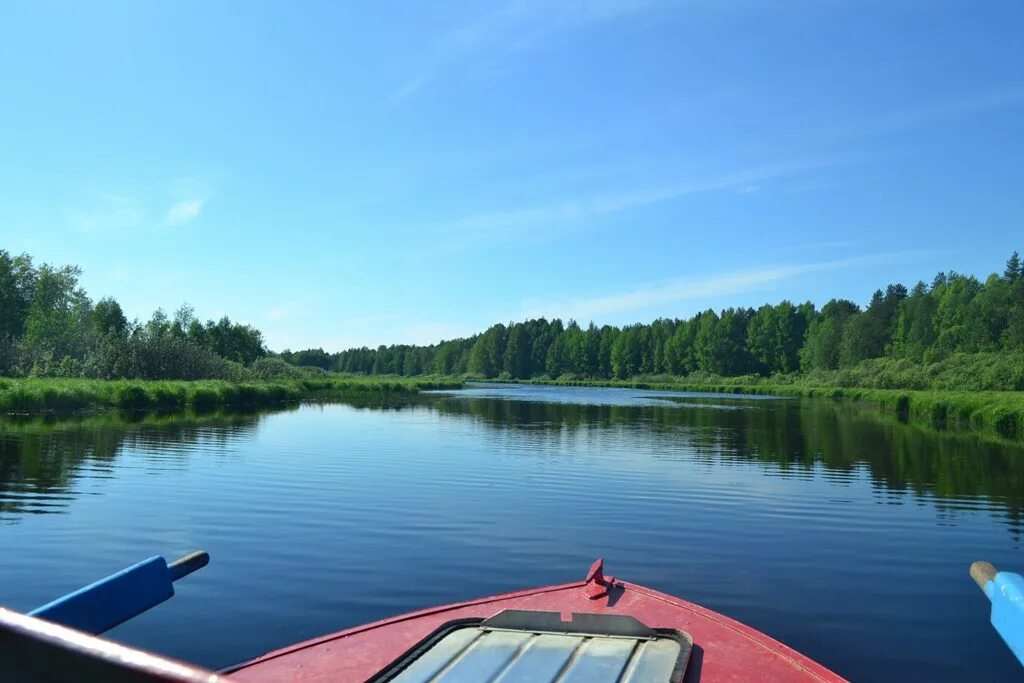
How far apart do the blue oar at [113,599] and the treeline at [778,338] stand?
78.2 meters

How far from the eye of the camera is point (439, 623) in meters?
6.08

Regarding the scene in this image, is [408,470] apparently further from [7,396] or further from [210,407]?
[210,407]

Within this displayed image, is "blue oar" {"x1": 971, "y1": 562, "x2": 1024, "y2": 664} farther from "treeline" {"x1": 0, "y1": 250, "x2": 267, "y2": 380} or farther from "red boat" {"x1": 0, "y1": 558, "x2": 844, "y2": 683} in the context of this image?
"treeline" {"x1": 0, "y1": 250, "x2": 267, "y2": 380}

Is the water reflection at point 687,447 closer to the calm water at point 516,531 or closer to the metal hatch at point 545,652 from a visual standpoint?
the calm water at point 516,531

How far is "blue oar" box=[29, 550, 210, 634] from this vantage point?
3.30m

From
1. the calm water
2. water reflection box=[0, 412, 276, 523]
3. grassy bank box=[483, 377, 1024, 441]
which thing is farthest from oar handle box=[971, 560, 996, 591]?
grassy bank box=[483, 377, 1024, 441]

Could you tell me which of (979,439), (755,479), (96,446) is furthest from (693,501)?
(979,439)

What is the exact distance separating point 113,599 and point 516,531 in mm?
10644

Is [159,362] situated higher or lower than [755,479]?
higher

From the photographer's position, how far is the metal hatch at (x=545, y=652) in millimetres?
4672

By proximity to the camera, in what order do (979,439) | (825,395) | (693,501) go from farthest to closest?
(825,395) < (979,439) < (693,501)

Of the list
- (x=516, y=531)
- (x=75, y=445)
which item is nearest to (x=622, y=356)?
(x=75, y=445)

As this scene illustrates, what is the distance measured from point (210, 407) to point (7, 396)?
47.5 feet

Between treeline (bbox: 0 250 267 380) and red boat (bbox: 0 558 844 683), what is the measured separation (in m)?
54.9
